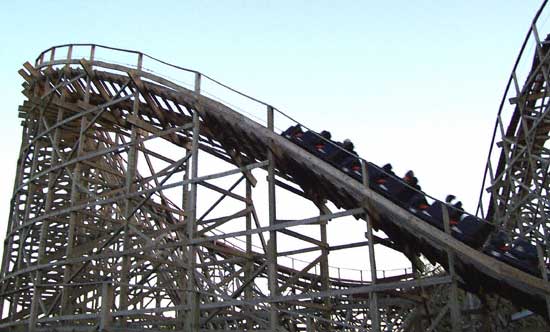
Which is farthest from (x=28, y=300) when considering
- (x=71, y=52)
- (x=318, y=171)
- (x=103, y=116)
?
(x=318, y=171)

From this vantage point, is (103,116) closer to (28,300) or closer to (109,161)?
(109,161)

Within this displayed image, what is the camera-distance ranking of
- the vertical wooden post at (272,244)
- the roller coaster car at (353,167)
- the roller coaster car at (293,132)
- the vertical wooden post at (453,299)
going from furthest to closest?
the roller coaster car at (293,132), the roller coaster car at (353,167), the vertical wooden post at (272,244), the vertical wooden post at (453,299)

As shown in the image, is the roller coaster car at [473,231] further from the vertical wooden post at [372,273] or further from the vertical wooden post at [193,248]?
the vertical wooden post at [193,248]

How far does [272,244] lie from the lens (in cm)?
1221

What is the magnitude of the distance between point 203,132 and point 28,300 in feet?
27.1

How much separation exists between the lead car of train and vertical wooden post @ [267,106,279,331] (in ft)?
2.22

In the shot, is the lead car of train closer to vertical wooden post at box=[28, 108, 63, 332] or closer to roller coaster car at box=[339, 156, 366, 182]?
roller coaster car at box=[339, 156, 366, 182]

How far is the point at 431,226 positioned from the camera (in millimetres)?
9805

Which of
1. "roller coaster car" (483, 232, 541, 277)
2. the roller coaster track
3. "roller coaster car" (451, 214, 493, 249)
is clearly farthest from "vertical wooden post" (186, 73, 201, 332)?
"roller coaster car" (483, 232, 541, 277)

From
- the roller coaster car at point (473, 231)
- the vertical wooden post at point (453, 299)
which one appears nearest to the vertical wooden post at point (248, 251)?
the vertical wooden post at point (453, 299)

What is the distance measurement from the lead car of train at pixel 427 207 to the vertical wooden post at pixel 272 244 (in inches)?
26.7

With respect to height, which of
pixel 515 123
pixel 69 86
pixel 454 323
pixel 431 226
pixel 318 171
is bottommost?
pixel 454 323

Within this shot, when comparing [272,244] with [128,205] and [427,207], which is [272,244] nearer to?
[427,207]

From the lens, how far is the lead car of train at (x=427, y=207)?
988 cm
